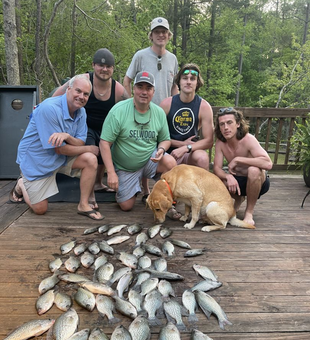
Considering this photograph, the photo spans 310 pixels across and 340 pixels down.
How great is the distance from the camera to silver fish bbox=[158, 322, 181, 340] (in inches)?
67.4

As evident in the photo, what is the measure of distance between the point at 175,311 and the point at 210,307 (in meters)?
0.27

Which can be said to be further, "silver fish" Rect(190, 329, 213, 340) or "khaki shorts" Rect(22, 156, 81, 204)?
"khaki shorts" Rect(22, 156, 81, 204)

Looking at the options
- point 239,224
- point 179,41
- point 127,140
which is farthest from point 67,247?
point 179,41

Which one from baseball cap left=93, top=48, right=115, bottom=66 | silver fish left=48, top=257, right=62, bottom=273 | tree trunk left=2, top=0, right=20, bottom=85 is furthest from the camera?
tree trunk left=2, top=0, right=20, bottom=85

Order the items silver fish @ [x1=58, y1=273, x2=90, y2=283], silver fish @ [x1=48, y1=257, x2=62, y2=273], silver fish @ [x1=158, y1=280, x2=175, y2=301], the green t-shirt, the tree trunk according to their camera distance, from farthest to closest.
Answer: the tree trunk, the green t-shirt, silver fish @ [x1=48, y1=257, x2=62, y2=273], silver fish @ [x1=58, y1=273, x2=90, y2=283], silver fish @ [x1=158, y1=280, x2=175, y2=301]

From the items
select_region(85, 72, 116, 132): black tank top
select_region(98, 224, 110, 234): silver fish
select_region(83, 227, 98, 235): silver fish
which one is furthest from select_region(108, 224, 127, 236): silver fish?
select_region(85, 72, 116, 132): black tank top

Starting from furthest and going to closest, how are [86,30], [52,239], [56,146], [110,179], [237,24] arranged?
[237,24] < [86,30] < [110,179] < [56,146] < [52,239]

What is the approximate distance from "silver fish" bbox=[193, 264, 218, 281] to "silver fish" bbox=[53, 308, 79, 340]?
43.5 inches

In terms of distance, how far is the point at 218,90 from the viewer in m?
22.9

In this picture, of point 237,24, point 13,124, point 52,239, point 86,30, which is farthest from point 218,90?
point 52,239

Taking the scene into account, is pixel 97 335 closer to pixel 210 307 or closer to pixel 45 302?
pixel 45 302

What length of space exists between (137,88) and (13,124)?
2925 mm

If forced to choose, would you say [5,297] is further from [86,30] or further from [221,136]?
[86,30]

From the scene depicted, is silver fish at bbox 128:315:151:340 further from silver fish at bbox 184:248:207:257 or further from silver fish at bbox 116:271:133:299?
silver fish at bbox 184:248:207:257
